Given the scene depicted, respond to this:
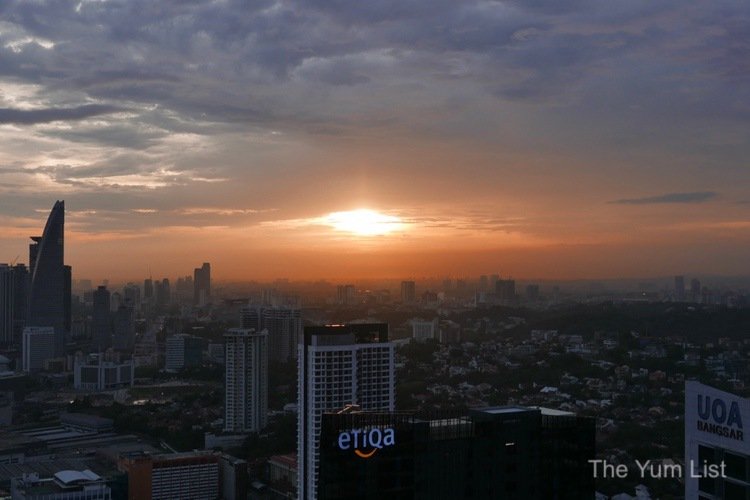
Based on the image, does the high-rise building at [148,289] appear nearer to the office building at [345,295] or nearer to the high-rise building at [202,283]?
the high-rise building at [202,283]

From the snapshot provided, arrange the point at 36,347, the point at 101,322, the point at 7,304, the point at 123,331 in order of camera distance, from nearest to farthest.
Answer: the point at 36,347 < the point at 7,304 < the point at 123,331 < the point at 101,322

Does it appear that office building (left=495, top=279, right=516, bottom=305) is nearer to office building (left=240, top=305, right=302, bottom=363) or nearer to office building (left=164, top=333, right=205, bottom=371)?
office building (left=240, top=305, right=302, bottom=363)

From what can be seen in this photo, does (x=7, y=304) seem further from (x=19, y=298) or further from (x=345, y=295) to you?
(x=345, y=295)

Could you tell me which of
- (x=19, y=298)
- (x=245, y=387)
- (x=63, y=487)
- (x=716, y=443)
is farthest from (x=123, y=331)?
(x=716, y=443)

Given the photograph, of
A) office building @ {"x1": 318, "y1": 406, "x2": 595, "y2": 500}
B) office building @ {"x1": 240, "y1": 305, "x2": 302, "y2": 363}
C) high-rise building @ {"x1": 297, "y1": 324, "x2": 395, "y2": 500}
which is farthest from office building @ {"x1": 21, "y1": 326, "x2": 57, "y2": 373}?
office building @ {"x1": 318, "y1": 406, "x2": 595, "y2": 500}

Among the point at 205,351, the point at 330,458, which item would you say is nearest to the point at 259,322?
the point at 205,351

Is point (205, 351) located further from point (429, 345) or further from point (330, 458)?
point (330, 458)

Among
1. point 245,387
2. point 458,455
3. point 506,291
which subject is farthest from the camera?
point 506,291
